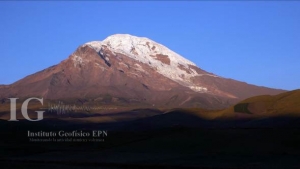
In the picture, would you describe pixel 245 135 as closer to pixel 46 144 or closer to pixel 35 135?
pixel 46 144

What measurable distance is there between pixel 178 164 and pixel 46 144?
3346cm

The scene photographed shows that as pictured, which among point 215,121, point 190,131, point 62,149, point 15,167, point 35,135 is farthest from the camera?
point 215,121

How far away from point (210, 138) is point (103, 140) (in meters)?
16.7

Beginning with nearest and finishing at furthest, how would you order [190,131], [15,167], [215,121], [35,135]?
[15,167] → [190,131] → [35,135] → [215,121]

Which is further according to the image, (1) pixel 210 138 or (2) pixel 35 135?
(2) pixel 35 135

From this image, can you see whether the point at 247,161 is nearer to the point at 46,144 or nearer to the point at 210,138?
the point at 210,138

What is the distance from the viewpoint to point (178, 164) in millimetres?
46750

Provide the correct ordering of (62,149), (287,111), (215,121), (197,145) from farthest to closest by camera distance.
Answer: (215,121) → (287,111) → (62,149) → (197,145)

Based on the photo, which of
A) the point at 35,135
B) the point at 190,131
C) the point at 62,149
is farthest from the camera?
the point at 35,135

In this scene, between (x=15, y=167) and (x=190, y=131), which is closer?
Answer: (x=15, y=167)

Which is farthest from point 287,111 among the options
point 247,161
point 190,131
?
point 247,161

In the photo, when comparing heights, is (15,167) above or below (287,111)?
below

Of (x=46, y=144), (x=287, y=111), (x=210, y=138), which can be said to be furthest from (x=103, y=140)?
(x=287, y=111)

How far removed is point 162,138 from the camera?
7050 cm
